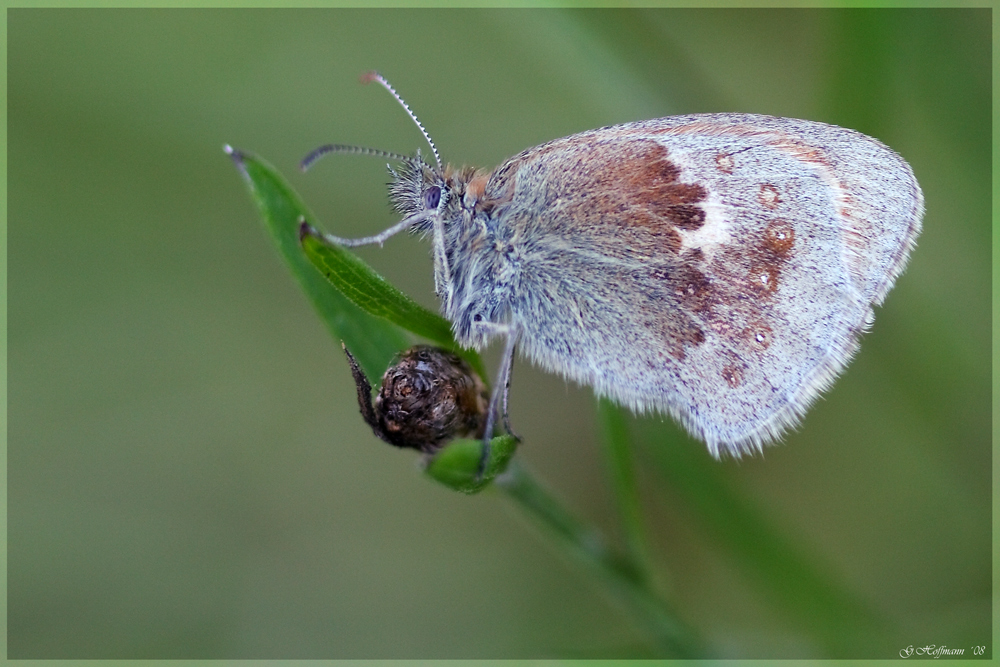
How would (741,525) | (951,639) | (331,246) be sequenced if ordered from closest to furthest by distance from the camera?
(331,246) → (951,639) → (741,525)

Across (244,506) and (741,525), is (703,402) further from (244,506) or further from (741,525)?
(244,506)

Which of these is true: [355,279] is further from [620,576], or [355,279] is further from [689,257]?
[620,576]

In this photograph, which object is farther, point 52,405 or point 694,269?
point 52,405

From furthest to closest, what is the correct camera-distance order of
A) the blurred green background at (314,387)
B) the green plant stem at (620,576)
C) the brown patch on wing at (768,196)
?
the blurred green background at (314,387) < the brown patch on wing at (768,196) < the green plant stem at (620,576)

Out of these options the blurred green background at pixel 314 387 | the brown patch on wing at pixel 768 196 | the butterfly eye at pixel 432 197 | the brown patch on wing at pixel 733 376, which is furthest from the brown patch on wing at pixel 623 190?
the blurred green background at pixel 314 387

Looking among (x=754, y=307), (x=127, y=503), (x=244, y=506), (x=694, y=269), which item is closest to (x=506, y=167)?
(x=694, y=269)

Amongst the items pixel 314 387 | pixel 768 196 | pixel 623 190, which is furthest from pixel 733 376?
pixel 314 387

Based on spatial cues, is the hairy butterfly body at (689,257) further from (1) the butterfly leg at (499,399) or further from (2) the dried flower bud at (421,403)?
(2) the dried flower bud at (421,403)
